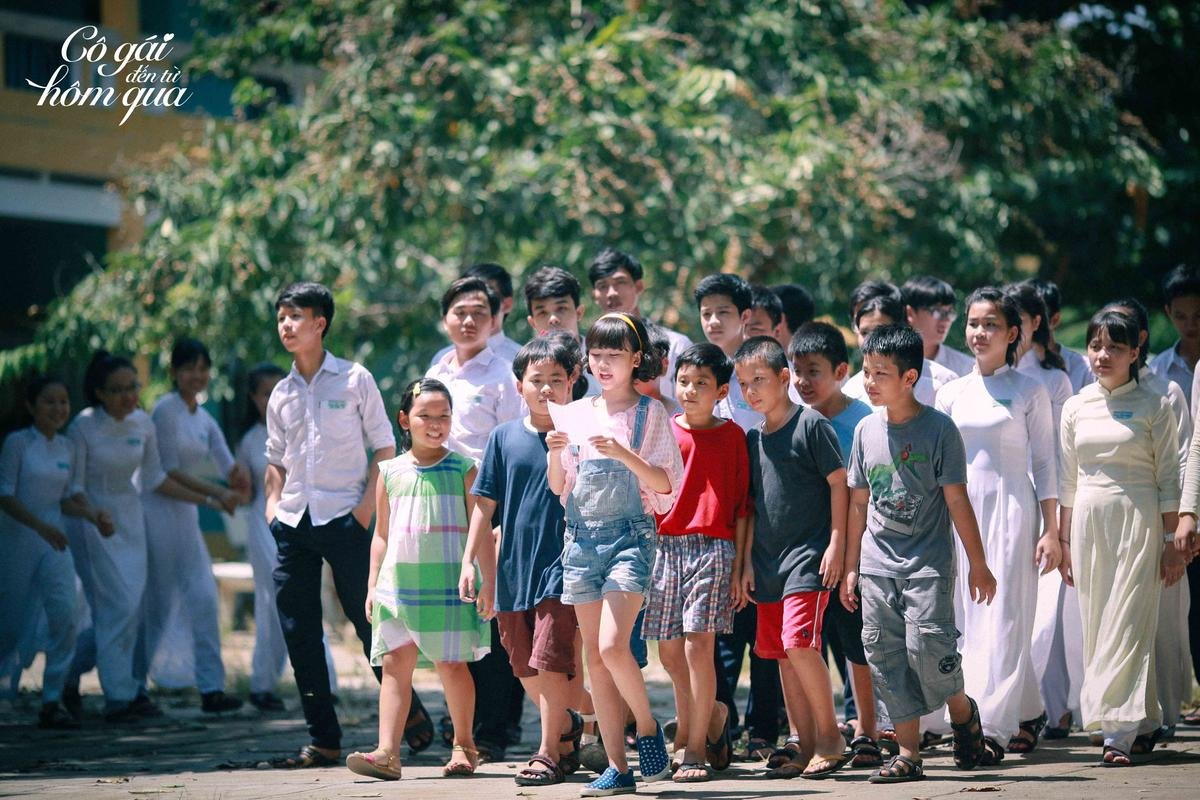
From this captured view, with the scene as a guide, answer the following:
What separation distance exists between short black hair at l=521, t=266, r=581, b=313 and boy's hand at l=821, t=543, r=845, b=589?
1.97 metres

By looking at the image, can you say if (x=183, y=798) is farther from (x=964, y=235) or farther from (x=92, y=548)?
(x=964, y=235)

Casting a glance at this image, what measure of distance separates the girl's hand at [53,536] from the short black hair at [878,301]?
15.6 feet

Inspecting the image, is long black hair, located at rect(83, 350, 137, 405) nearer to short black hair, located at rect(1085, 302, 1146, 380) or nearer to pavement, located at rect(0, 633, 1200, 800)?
pavement, located at rect(0, 633, 1200, 800)

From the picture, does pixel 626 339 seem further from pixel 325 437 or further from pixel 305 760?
pixel 305 760

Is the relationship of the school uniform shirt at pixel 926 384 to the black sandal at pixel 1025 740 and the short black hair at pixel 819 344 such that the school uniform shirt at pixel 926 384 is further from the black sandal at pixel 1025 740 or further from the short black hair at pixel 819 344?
the black sandal at pixel 1025 740

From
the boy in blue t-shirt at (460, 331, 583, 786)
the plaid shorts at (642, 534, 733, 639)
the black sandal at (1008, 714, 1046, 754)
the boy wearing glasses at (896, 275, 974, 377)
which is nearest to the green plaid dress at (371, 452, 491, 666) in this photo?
the boy in blue t-shirt at (460, 331, 583, 786)

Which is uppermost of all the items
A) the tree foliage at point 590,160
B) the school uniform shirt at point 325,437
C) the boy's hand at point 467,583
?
the tree foliage at point 590,160

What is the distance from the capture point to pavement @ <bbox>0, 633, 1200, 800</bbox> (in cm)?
533

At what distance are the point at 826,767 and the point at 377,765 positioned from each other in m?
1.72

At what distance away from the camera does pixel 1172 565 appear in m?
5.95

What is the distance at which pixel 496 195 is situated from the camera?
11383mm

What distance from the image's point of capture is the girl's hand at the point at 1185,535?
589 centimetres

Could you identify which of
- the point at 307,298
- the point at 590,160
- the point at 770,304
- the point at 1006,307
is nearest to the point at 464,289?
the point at 307,298

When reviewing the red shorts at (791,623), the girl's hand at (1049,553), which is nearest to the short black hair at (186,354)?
the red shorts at (791,623)
